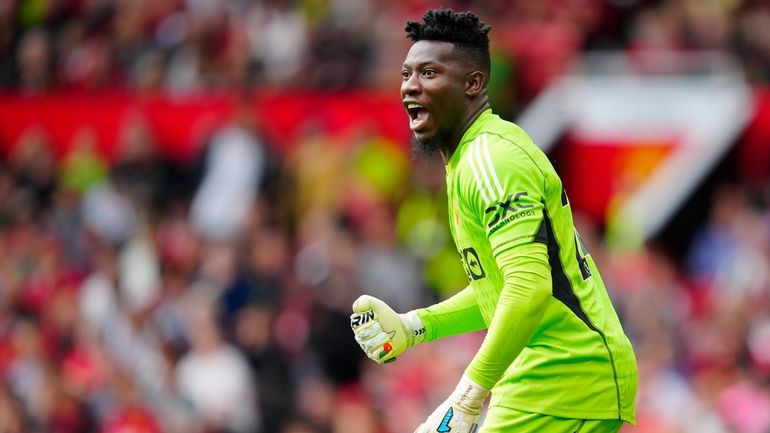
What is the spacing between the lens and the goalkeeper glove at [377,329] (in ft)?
19.2

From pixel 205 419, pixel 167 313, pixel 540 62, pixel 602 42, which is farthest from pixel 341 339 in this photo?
pixel 602 42

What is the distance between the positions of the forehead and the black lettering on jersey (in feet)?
2.51

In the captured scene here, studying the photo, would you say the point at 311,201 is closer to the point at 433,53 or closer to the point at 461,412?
the point at 433,53

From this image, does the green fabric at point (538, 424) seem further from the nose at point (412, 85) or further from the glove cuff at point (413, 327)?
the nose at point (412, 85)

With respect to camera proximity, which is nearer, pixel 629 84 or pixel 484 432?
pixel 484 432

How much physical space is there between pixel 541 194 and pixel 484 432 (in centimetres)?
98

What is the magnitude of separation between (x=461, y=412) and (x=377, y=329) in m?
0.84

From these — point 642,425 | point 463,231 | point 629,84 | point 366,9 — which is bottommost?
point 642,425

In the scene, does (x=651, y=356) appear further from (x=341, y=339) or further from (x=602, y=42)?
(x=602, y=42)

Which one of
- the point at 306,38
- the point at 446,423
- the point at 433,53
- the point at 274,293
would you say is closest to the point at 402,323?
the point at 446,423

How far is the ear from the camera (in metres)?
5.60

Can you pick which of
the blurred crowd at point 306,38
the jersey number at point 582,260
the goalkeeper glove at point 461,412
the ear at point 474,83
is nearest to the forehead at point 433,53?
the ear at point 474,83

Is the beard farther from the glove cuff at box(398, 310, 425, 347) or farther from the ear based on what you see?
the glove cuff at box(398, 310, 425, 347)

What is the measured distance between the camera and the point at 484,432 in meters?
5.48
